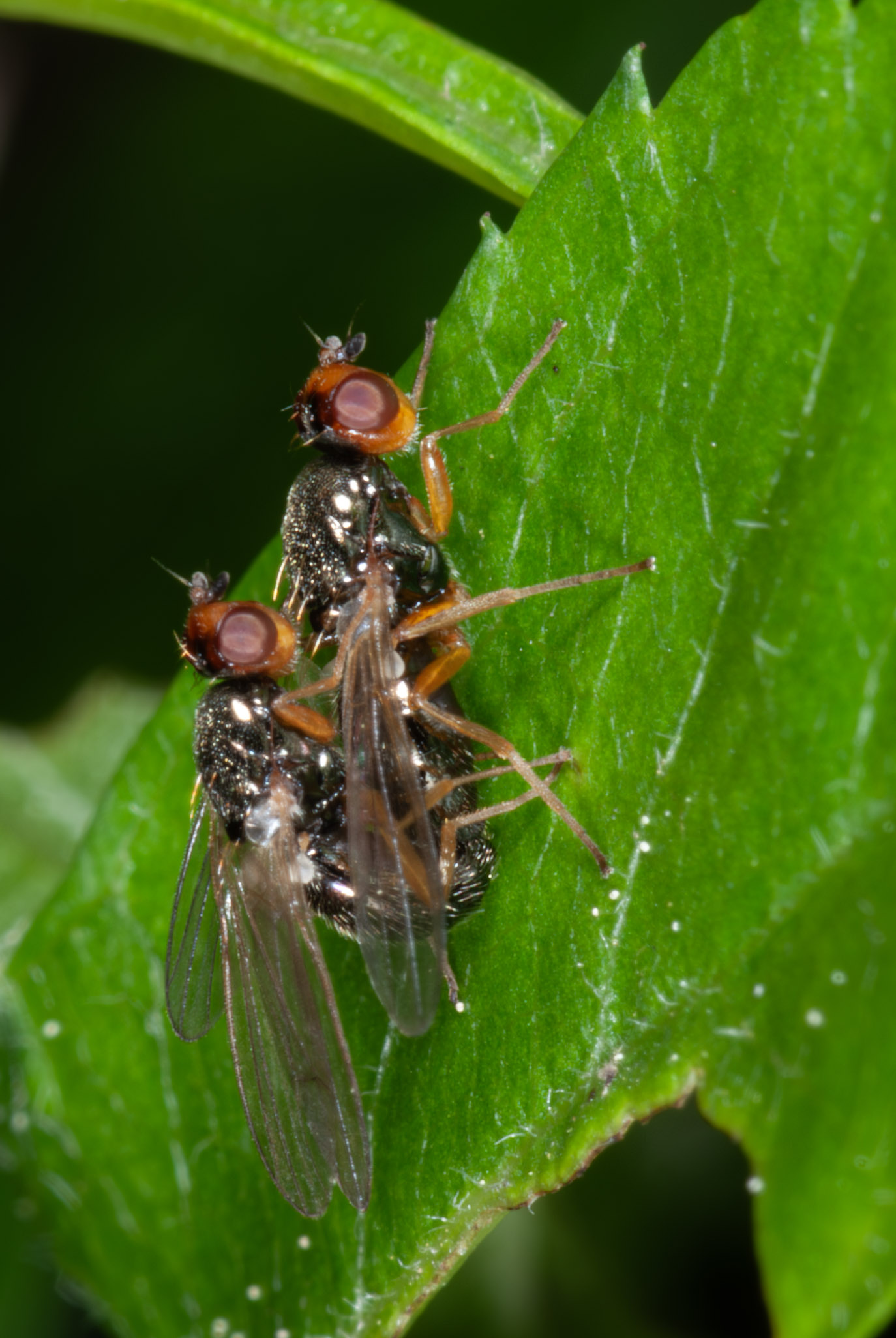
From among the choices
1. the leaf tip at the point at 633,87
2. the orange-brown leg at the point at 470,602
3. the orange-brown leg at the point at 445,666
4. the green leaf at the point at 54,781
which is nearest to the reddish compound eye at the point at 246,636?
the orange-brown leg at the point at 470,602

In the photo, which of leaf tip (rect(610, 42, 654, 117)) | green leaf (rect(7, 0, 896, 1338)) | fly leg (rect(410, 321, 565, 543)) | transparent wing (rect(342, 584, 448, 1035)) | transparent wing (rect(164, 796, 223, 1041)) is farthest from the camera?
transparent wing (rect(164, 796, 223, 1041))

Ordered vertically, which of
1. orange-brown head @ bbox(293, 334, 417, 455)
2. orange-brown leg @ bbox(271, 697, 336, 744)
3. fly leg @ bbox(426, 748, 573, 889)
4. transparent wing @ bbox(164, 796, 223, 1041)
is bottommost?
transparent wing @ bbox(164, 796, 223, 1041)

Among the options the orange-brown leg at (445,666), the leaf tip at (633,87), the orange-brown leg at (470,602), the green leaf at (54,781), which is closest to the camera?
the leaf tip at (633,87)

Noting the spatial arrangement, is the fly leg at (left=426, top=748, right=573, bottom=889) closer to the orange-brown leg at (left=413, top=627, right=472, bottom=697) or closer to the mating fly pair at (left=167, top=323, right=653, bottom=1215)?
the mating fly pair at (left=167, top=323, right=653, bottom=1215)

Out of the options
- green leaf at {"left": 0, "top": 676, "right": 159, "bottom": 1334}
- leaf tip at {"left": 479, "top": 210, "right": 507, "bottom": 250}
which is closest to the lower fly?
green leaf at {"left": 0, "top": 676, "right": 159, "bottom": 1334}

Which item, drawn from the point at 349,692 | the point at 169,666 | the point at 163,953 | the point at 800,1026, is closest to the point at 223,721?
the point at 349,692

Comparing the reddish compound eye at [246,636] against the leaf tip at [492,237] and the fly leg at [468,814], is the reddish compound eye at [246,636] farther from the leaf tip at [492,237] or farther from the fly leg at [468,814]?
the leaf tip at [492,237]

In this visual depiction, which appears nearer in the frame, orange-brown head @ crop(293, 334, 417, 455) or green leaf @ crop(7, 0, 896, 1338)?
green leaf @ crop(7, 0, 896, 1338)

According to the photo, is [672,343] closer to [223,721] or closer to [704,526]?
[704,526]
